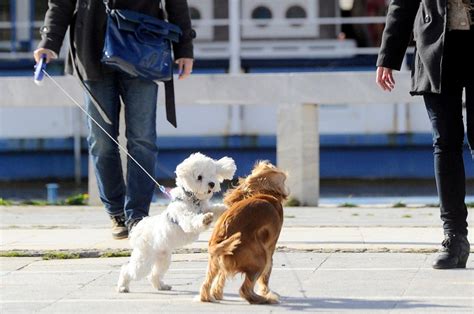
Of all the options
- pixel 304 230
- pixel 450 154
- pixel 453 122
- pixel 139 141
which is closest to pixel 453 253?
pixel 450 154

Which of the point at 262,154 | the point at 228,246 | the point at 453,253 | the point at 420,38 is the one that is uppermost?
the point at 420,38

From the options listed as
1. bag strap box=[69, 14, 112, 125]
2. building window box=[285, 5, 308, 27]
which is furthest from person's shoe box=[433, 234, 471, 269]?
building window box=[285, 5, 308, 27]

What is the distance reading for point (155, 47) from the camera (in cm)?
805

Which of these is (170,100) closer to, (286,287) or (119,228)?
(119,228)

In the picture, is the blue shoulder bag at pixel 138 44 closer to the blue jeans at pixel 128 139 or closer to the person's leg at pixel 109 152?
the blue jeans at pixel 128 139

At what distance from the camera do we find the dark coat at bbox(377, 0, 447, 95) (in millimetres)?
6773

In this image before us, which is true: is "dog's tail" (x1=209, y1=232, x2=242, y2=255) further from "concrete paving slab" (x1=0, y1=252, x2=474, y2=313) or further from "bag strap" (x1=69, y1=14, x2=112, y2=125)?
"bag strap" (x1=69, y1=14, x2=112, y2=125)

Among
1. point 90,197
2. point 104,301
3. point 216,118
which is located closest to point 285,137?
point 90,197

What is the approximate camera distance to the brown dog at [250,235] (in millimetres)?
5668

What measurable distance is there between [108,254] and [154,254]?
5.14ft

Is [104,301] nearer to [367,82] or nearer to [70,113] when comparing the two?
[367,82]

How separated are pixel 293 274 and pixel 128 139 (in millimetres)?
1902

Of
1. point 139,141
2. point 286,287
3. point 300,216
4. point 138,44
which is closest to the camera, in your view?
point 286,287

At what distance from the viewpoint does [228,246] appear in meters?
5.63
